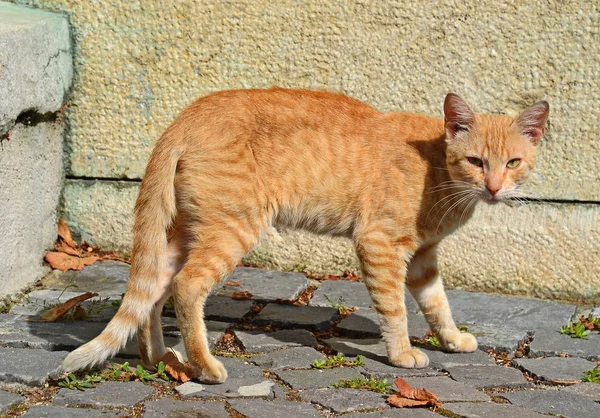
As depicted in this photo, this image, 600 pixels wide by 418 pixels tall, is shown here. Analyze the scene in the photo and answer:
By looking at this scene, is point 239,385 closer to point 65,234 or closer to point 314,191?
point 314,191

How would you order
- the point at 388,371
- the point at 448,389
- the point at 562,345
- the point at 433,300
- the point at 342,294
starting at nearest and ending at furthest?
1. the point at 448,389
2. the point at 388,371
3. the point at 433,300
4. the point at 562,345
5. the point at 342,294

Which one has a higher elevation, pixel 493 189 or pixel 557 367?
pixel 493 189

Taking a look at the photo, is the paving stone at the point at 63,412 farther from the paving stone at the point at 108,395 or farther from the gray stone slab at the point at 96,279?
the gray stone slab at the point at 96,279

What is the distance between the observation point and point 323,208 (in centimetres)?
477

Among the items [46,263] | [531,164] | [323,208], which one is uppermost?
[531,164]

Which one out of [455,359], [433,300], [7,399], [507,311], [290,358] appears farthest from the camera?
[507,311]

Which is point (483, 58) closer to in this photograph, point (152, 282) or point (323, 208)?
point (323, 208)

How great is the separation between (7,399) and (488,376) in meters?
2.35

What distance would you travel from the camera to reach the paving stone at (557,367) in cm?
454

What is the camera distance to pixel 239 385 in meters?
4.22

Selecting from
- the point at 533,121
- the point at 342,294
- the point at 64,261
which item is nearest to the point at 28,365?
the point at 64,261

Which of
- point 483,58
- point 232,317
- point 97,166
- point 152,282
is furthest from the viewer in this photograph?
point 97,166

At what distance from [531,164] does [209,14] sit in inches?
98.6

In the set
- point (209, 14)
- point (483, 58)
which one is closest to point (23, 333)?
point (209, 14)
